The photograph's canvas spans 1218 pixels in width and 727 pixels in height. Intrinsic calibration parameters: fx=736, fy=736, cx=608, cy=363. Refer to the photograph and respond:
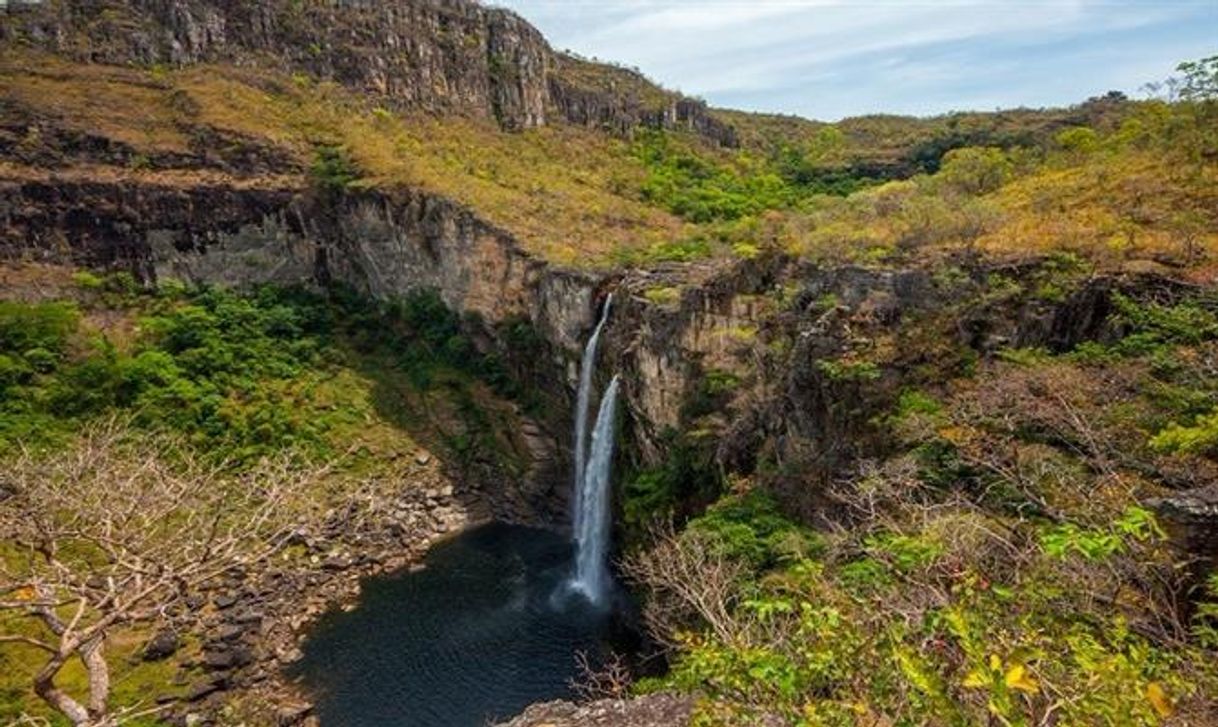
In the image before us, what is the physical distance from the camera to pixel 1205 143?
20641mm

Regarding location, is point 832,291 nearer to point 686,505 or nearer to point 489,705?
point 686,505

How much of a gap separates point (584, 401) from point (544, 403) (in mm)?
4159

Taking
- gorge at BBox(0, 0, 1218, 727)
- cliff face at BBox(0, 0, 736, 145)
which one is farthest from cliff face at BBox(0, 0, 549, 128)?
gorge at BBox(0, 0, 1218, 727)

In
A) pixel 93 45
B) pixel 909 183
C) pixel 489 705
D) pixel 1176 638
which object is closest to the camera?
pixel 1176 638

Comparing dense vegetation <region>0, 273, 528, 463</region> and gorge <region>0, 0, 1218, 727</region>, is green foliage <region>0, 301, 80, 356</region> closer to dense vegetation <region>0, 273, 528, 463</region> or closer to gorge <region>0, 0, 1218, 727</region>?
dense vegetation <region>0, 273, 528, 463</region>

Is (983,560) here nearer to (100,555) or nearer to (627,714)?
(627,714)

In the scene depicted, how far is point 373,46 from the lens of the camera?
173ft

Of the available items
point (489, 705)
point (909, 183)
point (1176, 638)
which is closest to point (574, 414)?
point (489, 705)

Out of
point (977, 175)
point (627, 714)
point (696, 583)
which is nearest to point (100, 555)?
point (627, 714)

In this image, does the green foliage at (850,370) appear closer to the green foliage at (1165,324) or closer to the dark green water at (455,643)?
the green foliage at (1165,324)

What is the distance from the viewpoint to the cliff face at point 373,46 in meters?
44.2

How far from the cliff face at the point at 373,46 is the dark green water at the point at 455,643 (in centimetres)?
3756

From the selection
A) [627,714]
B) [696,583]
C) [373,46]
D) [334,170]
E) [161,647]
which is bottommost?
[161,647]

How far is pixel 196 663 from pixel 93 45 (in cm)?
4014
